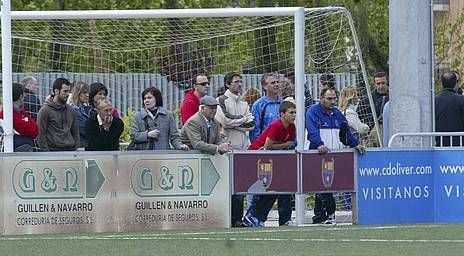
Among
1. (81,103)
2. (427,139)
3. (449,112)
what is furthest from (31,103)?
(449,112)

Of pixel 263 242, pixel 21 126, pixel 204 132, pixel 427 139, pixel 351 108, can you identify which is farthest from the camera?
pixel 351 108

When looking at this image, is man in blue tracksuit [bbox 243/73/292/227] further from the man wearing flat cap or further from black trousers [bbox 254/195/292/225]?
the man wearing flat cap

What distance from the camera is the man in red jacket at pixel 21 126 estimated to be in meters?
19.5

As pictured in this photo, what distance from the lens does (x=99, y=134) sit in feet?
63.7

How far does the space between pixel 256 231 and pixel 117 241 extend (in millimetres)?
2104

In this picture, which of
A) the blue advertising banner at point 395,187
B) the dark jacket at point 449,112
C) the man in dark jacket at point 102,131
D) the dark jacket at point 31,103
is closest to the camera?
the man in dark jacket at point 102,131

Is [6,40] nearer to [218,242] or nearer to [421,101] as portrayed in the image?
[218,242]

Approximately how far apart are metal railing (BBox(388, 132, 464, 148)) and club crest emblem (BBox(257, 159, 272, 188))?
6.09 ft

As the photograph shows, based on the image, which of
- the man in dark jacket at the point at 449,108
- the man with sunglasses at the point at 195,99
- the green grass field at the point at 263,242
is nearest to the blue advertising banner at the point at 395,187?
the green grass field at the point at 263,242

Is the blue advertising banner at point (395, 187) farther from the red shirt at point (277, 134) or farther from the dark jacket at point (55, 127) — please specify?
the dark jacket at point (55, 127)

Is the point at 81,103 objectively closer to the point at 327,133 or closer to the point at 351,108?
the point at 327,133

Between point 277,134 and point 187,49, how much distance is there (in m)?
4.00

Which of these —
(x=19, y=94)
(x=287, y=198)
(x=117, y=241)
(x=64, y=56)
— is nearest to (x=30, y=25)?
(x=64, y=56)

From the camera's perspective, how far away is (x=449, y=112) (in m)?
22.0
